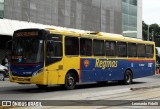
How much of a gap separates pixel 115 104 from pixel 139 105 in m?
0.82

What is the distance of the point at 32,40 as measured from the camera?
1812cm

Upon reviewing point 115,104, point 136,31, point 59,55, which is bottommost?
point 115,104

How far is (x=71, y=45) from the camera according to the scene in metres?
19.4

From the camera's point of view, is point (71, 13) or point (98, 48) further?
point (71, 13)

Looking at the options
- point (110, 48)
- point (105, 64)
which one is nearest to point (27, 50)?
point (105, 64)

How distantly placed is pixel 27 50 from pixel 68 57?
2204 mm

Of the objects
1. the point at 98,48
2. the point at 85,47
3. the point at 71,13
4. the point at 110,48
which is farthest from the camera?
A: the point at 71,13

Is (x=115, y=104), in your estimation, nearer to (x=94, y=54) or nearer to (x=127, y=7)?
(x=94, y=54)

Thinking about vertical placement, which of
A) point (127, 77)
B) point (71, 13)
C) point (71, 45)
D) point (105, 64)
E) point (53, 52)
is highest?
point (71, 13)

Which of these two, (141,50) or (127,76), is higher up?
(141,50)

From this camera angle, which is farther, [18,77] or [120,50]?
[120,50]

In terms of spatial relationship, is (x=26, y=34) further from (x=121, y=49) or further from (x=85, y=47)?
(x=121, y=49)

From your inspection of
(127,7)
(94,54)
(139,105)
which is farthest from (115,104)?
(127,7)

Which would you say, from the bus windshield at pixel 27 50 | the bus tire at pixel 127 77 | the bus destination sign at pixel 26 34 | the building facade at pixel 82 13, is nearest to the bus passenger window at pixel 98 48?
the bus tire at pixel 127 77
